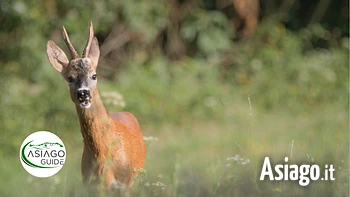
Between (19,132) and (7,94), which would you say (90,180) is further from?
(7,94)

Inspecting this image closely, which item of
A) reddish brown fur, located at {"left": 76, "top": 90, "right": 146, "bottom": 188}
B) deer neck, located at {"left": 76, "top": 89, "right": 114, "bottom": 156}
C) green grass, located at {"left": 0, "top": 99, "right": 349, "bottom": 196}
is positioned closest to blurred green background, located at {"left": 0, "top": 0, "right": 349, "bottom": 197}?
green grass, located at {"left": 0, "top": 99, "right": 349, "bottom": 196}

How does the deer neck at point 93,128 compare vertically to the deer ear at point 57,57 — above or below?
below

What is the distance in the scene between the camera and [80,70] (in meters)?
3.77

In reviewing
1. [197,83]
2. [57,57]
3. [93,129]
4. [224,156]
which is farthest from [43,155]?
[197,83]

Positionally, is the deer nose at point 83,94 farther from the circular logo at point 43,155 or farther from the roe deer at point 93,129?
the circular logo at point 43,155

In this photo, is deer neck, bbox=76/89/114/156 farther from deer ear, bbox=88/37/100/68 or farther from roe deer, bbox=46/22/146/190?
deer ear, bbox=88/37/100/68

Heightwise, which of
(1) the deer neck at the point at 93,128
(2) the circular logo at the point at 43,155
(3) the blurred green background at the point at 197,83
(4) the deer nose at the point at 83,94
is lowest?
(2) the circular logo at the point at 43,155

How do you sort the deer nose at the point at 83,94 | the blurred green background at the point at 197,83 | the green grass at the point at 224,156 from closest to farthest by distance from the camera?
the deer nose at the point at 83,94 → the green grass at the point at 224,156 → the blurred green background at the point at 197,83

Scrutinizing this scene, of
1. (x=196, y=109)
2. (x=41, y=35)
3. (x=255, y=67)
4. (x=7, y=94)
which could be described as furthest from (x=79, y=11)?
(x=255, y=67)

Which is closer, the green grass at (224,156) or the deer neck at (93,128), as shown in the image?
the deer neck at (93,128)

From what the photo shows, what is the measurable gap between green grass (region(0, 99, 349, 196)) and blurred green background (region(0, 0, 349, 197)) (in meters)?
0.02

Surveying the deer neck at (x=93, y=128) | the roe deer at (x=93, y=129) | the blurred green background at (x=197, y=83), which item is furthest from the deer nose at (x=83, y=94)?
the blurred green background at (x=197, y=83)

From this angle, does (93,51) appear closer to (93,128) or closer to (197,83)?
(93,128)

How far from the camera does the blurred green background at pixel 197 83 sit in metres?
5.11
